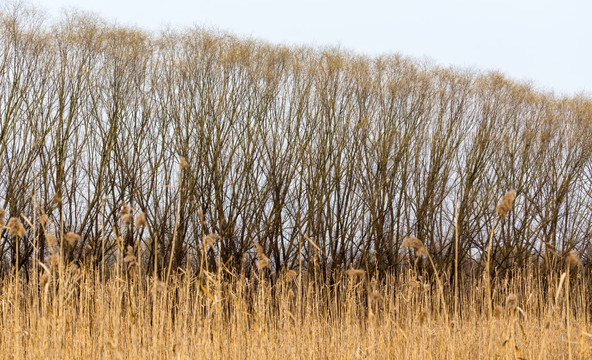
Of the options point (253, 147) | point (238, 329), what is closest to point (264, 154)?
point (253, 147)

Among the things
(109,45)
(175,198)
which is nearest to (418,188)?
(175,198)

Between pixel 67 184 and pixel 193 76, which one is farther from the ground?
pixel 193 76

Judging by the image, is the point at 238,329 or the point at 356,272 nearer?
the point at 356,272

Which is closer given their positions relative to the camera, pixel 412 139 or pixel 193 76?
pixel 193 76

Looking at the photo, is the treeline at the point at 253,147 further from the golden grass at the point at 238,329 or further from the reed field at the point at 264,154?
the golden grass at the point at 238,329

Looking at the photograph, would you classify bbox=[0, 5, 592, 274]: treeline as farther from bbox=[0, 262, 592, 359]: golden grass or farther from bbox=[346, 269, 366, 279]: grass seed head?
bbox=[346, 269, 366, 279]: grass seed head

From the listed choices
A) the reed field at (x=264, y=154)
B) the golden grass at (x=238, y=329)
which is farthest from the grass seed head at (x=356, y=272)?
the reed field at (x=264, y=154)

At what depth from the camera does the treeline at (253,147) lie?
A: 10.7 m

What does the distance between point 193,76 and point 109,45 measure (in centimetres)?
154

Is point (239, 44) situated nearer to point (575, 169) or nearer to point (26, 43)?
point (26, 43)

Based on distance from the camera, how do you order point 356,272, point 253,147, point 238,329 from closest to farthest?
point 356,272 → point 238,329 → point 253,147

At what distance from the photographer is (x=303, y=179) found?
1156cm

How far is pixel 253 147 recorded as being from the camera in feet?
37.2

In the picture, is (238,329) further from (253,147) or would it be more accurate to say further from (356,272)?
(253,147)
